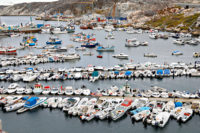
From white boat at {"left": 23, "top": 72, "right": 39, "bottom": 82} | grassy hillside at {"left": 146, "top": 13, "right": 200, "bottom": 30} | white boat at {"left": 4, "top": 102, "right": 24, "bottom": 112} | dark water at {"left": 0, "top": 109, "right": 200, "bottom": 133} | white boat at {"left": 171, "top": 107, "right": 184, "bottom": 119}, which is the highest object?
grassy hillside at {"left": 146, "top": 13, "right": 200, "bottom": 30}

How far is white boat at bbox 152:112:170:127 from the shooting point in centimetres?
2706

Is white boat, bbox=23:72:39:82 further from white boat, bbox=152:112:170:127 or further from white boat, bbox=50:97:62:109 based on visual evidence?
white boat, bbox=152:112:170:127

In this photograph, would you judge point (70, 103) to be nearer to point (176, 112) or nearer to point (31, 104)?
point (31, 104)

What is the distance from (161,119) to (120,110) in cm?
550

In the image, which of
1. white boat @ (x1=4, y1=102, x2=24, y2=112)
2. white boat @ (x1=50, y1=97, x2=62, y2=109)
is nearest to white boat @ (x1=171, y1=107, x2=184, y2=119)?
white boat @ (x1=50, y1=97, x2=62, y2=109)

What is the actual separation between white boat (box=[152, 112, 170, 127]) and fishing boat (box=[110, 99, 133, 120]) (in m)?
4.23

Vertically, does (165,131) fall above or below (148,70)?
below

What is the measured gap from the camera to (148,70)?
46281 millimetres

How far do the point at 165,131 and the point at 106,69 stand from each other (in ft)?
79.3

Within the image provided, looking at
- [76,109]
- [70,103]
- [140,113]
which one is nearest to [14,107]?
[70,103]

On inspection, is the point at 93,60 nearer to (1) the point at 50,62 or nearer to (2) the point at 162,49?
(1) the point at 50,62

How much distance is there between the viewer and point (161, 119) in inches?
1077

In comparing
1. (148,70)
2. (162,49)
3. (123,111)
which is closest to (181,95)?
(123,111)

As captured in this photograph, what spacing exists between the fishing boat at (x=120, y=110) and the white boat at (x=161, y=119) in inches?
167
